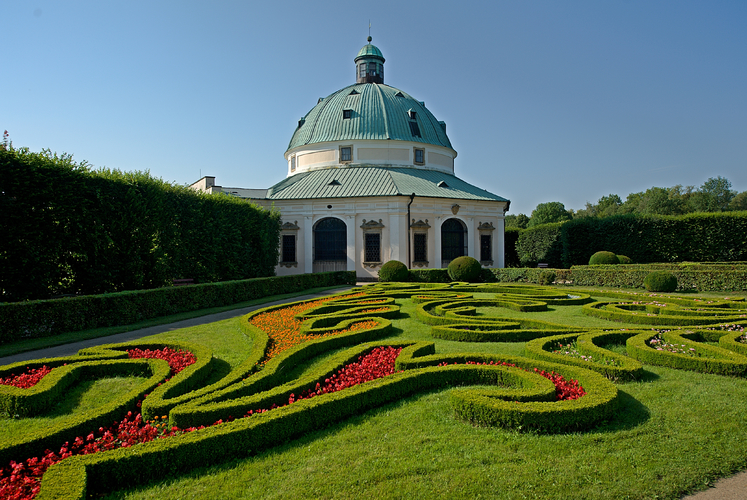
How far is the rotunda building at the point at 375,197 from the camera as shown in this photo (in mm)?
34219

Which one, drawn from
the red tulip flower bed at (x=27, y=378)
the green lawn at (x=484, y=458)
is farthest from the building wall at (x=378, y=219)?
the green lawn at (x=484, y=458)

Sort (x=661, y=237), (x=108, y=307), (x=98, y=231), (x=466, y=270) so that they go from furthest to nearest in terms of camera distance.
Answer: (x=661, y=237)
(x=466, y=270)
(x=98, y=231)
(x=108, y=307)

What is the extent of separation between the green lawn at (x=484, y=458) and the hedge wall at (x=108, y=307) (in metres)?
7.08

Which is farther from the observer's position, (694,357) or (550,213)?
(550,213)

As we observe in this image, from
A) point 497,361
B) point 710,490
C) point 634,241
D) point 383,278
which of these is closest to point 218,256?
point 383,278

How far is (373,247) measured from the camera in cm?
3438

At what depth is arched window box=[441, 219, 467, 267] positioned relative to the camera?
117 ft

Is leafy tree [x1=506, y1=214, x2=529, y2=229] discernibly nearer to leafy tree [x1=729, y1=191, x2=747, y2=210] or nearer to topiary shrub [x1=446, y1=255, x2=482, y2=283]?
leafy tree [x1=729, y1=191, x2=747, y2=210]

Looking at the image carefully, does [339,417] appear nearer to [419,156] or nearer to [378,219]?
[378,219]

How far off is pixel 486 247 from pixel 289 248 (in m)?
15.8

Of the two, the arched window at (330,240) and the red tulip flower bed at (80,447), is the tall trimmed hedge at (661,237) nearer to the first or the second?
the arched window at (330,240)

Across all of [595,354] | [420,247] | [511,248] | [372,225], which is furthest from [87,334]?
[511,248]

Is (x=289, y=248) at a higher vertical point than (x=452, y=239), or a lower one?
lower

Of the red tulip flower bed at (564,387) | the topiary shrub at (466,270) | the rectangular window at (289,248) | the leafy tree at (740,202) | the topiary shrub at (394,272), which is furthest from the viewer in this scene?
the leafy tree at (740,202)
